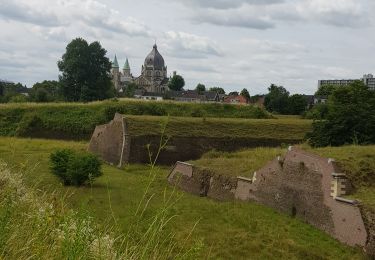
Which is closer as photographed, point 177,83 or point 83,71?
point 83,71

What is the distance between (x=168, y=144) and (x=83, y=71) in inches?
1070

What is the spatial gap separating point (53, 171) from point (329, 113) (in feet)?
37.2

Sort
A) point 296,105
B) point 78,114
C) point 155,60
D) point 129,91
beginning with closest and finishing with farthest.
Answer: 1. point 78,114
2. point 296,105
3. point 129,91
4. point 155,60

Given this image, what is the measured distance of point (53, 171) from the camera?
1980 cm

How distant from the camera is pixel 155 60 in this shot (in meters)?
126

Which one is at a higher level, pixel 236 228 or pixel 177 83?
pixel 177 83

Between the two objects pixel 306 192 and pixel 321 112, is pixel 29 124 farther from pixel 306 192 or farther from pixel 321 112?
pixel 306 192

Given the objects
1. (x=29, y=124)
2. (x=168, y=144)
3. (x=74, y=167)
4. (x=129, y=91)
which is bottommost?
(x=74, y=167)

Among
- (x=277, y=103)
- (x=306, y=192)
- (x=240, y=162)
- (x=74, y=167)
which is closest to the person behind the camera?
(x=306, y=192)

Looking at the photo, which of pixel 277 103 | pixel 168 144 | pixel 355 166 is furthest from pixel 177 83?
pixel 355 166

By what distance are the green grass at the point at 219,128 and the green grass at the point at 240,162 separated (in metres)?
5.45

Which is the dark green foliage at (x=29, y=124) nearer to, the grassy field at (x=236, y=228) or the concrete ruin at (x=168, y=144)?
the concrete ruin at (x=168, y=144)

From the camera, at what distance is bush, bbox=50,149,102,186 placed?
19219mm

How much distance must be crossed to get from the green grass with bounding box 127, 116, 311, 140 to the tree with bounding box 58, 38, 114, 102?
2375 cm
